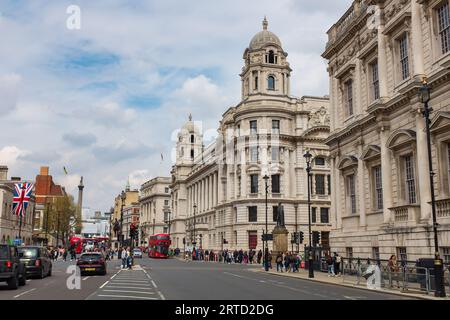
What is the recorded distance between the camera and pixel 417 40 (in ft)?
88.9

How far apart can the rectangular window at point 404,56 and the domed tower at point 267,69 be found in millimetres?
50199

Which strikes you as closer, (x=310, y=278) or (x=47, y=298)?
(x=47, y=298)

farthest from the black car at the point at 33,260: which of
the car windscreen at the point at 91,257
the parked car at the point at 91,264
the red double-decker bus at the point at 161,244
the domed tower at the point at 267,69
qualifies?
the domed tower at the point at 267,69

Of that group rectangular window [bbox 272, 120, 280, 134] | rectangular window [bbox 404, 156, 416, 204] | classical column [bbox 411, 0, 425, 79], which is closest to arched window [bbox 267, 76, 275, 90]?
rectangular window [bbox 272, 120, 280, 134]

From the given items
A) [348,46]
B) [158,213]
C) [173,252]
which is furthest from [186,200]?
[348,46]

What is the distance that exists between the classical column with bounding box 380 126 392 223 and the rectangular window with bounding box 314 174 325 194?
48012mm

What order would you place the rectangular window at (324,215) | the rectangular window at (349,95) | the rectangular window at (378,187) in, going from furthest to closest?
1. the rectangular window at (324,215)
2. the rectangular window at (349,95)
3. the rectangular window at (378,187)

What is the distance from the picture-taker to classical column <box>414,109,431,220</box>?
2572cm

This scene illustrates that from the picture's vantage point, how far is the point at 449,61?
77.4 ft

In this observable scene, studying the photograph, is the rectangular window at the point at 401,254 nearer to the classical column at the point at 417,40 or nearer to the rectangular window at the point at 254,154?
the classical column at the point at 417,40

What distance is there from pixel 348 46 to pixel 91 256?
23705 millimetres

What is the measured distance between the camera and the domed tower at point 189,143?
134 m

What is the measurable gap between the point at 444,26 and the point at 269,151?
51646 mm

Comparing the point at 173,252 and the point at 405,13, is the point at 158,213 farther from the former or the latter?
the point at 405,13
